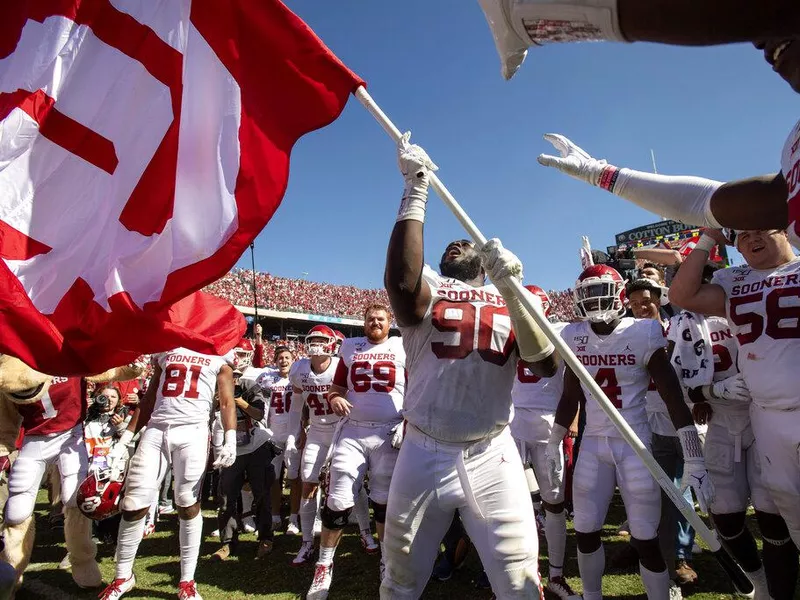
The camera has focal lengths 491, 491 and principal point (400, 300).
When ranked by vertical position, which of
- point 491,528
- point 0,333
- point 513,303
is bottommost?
point 491,528

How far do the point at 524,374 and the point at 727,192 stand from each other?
442 centimetres

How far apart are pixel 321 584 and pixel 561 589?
2.17 meters

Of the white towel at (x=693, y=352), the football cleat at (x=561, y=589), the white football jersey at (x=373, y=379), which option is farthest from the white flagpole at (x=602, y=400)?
the white football jersey at (x=373, y=379)

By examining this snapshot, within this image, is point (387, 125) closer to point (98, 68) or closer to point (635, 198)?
point (635, 198)

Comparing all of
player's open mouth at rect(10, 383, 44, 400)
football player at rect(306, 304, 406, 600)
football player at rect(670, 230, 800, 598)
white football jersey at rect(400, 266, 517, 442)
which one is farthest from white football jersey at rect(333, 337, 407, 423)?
football player at rect(670, 230, 800, 598)

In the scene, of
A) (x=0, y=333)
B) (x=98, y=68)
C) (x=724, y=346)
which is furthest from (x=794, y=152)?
(x=724, y=346)

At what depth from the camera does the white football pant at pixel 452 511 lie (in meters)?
2.54

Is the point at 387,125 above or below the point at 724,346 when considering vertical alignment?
Answer: above

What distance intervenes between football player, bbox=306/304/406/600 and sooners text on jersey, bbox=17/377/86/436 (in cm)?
269

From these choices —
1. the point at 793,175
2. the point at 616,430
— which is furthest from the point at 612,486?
the point at 793,175

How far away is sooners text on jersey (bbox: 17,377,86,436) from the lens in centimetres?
495

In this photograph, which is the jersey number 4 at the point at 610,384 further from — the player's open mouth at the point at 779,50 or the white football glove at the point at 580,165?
the player's open mouth at the point at 779,50

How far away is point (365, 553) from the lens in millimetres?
5922

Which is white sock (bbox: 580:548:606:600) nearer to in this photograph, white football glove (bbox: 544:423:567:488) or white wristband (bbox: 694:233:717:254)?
white football glove (bbox: 544:423:567:488)
